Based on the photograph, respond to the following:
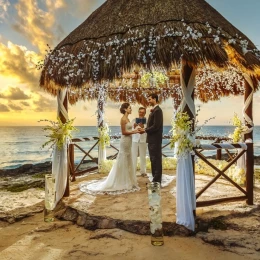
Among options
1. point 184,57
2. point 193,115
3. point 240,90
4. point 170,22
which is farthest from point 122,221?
point 240,90

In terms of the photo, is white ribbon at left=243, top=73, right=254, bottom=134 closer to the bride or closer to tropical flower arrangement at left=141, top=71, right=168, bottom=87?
the bride

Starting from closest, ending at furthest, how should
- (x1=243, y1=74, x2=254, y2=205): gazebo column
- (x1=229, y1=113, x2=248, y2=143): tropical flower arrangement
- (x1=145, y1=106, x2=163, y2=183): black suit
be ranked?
(x1=243, y1=74, x2=254, y2=205): gazebo column → (x1=145, y1=106, x2=163, y2=183): black suit → (x1=229, y1=113, x2=248, y2=143): tropical flower arrangement

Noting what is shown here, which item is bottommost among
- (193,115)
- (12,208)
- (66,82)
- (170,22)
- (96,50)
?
(12,208)

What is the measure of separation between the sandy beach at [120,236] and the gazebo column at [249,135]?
30 cm

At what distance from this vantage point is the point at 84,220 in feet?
14.0

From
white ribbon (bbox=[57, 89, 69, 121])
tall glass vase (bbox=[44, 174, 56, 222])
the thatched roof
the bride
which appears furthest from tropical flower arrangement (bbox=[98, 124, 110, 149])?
tall glass vase (bbox=[44, 174, 56, 222])

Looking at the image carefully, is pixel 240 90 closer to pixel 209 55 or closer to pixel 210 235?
pixel 209 55

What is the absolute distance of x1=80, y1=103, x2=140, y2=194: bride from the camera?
5688 millimetres

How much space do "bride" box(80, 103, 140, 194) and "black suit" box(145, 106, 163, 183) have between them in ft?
1.45

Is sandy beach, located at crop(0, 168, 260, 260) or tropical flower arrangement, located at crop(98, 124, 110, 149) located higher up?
tropical flower arrangement, located at crop(98, 124, 110, 149)

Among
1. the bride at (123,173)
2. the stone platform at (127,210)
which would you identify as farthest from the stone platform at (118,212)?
the bride at (123,173)

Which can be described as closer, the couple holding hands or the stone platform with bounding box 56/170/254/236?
the stone platform with bounding box 56/170/254/236

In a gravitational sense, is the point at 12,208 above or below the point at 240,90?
below

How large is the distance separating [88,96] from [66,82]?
397 cm
